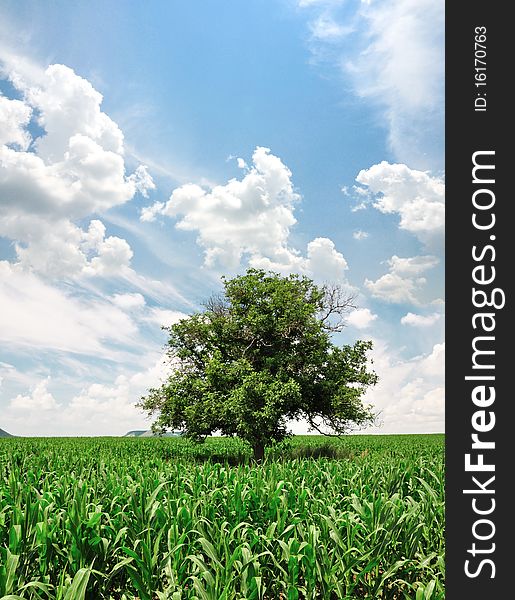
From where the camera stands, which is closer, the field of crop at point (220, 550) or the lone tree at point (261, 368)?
the field of crop at point (220, 550)

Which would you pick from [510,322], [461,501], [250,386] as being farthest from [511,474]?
[250,386]

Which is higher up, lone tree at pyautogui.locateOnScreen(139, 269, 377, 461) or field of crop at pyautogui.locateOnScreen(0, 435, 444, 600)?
lone tree at pyautogui.locateOnScreen(139, 269, 377, 461)

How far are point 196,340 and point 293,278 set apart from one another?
496 centimetres

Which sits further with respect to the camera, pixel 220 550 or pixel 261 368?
pixel 261 368

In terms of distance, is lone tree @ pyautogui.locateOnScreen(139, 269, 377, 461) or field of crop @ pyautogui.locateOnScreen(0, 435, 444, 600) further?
lone tree @ pyautogui.locateOnScreen(139, 269, 377, 461)

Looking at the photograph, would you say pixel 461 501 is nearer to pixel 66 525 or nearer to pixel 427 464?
pixel 66 525

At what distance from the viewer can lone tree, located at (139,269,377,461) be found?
1919cm

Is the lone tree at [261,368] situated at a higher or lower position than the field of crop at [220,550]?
higher

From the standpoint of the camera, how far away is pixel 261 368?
2072 centimetres

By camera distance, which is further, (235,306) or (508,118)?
(235,306)

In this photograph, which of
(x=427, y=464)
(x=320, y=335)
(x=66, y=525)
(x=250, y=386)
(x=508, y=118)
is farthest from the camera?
(x=320, y=335)

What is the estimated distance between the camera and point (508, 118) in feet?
14.7

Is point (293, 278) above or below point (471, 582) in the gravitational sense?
above

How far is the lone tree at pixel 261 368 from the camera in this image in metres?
19.2
